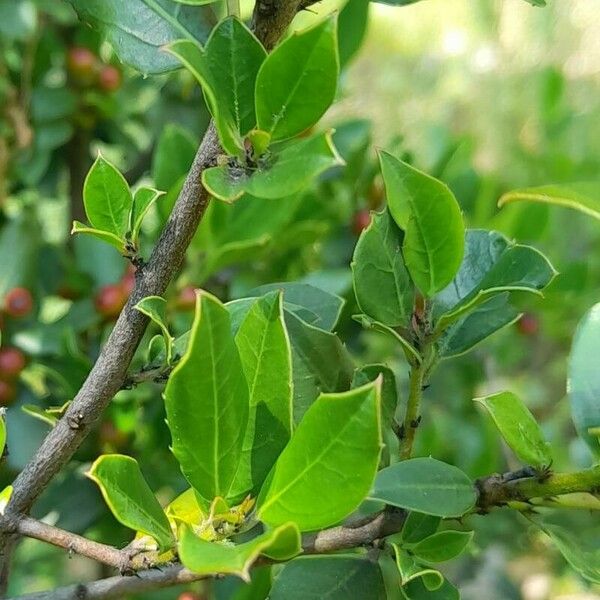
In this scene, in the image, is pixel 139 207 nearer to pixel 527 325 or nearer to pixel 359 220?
pixel 359 220

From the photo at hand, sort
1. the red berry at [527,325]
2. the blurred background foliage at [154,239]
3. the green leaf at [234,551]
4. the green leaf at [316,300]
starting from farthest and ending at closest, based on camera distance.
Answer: the red berry at [527,325]
the blurred background foliage at [154,239]
the green leaf at [316,300]
the green leaf at [234,551]

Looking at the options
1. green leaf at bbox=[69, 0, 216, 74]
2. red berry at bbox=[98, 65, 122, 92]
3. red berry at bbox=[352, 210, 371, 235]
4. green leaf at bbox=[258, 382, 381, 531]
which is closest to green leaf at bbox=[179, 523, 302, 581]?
green leaf at bbox=[258, 382, 381, 531]

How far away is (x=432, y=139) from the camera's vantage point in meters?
1.33

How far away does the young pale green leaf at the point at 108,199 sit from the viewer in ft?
1.34

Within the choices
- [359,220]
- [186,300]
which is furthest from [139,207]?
[359,220]

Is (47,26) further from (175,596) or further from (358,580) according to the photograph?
(358,580)

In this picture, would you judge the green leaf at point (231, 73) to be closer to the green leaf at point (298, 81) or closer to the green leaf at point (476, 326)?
the green leaf at point (298, 81)

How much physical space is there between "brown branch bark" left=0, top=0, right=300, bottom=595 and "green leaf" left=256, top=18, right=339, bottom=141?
0.10 feet

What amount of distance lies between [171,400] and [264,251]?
0.43 metres

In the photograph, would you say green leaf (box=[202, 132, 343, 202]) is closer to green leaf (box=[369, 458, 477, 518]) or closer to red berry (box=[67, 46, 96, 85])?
green leaf (box=[369, 458, 477, 518])

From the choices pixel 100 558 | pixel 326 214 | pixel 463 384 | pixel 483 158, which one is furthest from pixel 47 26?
pixel 483 158

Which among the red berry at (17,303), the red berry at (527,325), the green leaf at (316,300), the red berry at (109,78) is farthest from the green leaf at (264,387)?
the red berry at (527,325)

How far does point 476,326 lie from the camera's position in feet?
1.60

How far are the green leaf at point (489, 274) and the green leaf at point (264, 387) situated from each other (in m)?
0.10
